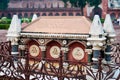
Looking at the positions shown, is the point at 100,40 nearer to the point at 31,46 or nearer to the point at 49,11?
the point at 31,46

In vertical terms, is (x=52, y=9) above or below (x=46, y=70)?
above

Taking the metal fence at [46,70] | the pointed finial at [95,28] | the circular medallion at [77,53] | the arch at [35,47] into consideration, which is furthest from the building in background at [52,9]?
the metal fence at [46,70]

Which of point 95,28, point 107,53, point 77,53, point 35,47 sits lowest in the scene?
point 107,53

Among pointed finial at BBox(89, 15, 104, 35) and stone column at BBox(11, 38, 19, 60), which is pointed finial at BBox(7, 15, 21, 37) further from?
pointed finial at BBox(89, 15, 104, 35)

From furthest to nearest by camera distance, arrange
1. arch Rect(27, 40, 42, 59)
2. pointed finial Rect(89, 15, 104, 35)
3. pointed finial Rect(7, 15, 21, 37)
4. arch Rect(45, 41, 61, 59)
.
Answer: arch Rect(27, 40, 42, 59) < pointed finial Rect(7, 15, 21, 37) < arch Rect(45, 41, 61, 59) < pointed finial Rect(89, 15, 104, 35)

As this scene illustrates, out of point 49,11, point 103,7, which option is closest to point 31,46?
point 103,7

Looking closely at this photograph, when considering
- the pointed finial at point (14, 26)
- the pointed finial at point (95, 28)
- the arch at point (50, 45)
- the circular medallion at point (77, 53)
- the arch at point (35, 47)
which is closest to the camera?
the pointed finial at point (95, 28)

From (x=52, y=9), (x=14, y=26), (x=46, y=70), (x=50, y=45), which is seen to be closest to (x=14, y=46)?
(x=14, y=26)

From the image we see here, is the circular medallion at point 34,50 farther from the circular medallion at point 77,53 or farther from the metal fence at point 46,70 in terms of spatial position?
the metal fence at point 46,70

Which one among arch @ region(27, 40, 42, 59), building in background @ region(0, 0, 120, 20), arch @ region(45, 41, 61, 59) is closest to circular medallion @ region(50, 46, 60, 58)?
arch @ region(45, 41, 61, 59)

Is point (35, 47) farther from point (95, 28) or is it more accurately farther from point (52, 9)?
point (52, 9)

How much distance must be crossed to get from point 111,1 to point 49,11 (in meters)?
11.1

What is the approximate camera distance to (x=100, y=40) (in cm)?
820

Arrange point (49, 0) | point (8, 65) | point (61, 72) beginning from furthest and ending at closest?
1. point (49, 0)
2. point (8, 65)
3. point (61, 72)
